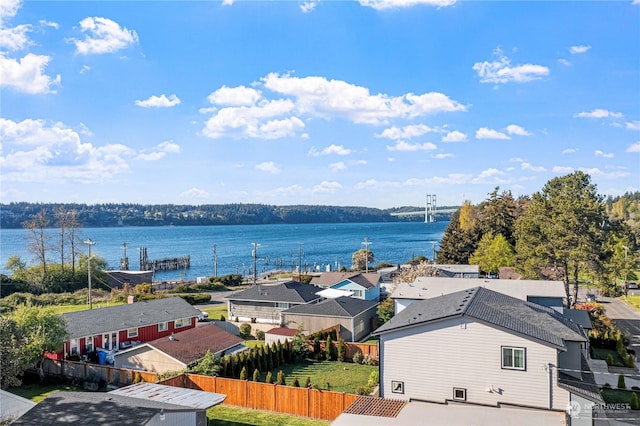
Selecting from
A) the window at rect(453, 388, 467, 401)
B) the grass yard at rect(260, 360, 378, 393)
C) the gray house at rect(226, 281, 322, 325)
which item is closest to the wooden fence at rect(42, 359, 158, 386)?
the grass yard at rect(260, 360, 378, 393)

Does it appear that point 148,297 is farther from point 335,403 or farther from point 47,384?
point 335,403

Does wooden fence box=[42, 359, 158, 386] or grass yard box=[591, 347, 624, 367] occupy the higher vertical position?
wooden fence box=[42, 359, 158, 386]

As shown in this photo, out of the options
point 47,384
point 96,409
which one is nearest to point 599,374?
point 96,409

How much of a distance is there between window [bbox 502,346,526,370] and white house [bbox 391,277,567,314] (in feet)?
50.5

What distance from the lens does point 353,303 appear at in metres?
38.2

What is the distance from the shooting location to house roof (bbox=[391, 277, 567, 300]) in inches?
1307

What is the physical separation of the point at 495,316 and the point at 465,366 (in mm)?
2347

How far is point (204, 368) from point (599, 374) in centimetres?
2121

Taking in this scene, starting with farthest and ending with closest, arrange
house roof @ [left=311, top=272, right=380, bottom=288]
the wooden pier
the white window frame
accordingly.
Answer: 1. the wooden pier
2. house roof @ [left=311, top=272, right=380, bottom=288]
3. the white window frame

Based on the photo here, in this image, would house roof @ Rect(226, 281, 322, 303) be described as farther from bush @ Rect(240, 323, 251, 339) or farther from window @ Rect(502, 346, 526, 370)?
window @ Rect(502, 346, 526, 370)

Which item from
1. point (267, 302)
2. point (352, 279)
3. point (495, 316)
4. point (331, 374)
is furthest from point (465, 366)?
point (352, 279)

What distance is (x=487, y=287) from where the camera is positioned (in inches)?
1371

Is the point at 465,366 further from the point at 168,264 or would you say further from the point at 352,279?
the point at 168,264

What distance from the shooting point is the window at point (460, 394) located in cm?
1850
